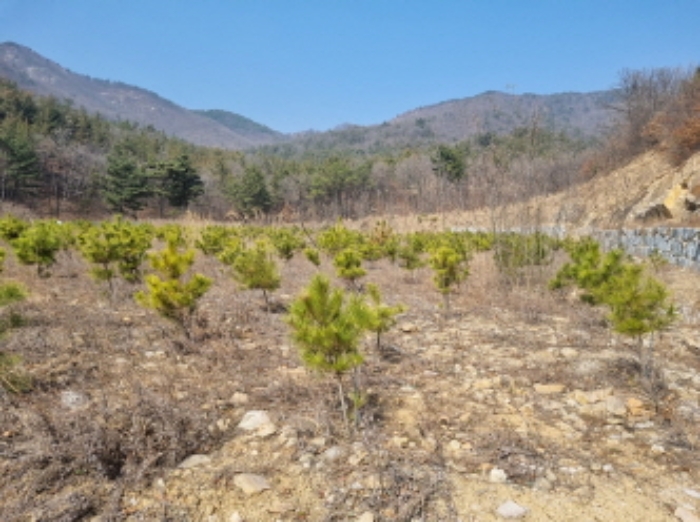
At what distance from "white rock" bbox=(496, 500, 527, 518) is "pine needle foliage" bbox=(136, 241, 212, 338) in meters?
3.50

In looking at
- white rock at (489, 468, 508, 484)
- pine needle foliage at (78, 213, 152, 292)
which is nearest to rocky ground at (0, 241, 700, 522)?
white rock at (489, 468, 508, 484)

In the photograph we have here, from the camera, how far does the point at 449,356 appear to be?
4.55m

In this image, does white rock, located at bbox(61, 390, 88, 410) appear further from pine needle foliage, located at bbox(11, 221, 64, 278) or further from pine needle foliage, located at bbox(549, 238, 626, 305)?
pine needle foliage, located at bbox(11, 221, 64, 278)

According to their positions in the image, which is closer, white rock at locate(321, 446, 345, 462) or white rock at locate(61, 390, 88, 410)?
white rock at locate(321, 446, 345, 462)

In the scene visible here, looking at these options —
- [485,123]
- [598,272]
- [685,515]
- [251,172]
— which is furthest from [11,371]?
[251,172]

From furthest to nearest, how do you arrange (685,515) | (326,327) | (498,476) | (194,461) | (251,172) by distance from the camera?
(251,172) < (326,327) < (194,461) < (498,476) < (685,515)

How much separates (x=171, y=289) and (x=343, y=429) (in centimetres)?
250

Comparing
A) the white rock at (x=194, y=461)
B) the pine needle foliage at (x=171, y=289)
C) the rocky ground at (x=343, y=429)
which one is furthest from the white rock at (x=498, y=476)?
the pine needle foliage at (x=171, y=289)

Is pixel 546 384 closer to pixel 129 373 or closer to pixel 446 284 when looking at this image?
pixel 446 284

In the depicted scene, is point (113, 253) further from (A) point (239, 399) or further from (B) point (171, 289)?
(A) point (239, 399)

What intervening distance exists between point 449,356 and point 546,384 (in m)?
1.04

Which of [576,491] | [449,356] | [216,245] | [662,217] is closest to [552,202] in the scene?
[662,217]

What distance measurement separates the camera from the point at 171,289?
4441mm

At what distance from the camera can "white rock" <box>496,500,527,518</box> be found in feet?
6.76
